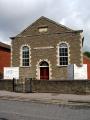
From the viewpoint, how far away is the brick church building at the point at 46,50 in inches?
1280

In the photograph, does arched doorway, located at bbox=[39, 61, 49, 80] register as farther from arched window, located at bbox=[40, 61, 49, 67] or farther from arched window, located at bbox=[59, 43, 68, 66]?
arched window, located at bbox=[59, 43, 68, 66]

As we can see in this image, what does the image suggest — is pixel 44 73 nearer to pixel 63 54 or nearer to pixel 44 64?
pixel 44 64

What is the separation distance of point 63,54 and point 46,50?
2.16m

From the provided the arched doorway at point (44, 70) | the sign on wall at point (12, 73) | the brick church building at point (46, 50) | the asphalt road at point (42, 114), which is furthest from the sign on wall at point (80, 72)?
the asphalt road at point (42, 114)

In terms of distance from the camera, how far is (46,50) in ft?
110

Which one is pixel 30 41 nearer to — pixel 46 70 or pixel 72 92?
pixel 46 70

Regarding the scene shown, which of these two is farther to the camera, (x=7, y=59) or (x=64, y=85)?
(x=7, y=59)

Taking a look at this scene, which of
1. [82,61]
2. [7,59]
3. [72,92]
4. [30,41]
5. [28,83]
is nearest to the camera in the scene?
[72,92]

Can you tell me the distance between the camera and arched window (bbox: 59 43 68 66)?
3278 cm

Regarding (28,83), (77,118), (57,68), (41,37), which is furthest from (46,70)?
(77,118)

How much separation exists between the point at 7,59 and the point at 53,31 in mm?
12722

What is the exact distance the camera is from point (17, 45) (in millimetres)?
35344

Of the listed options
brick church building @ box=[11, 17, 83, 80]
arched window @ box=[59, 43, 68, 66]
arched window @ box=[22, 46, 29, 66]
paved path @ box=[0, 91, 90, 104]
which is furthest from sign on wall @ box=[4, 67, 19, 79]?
paved path @ box=[0, 91, 90, 104]

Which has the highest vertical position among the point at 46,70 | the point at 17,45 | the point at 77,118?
the point at 17,45
